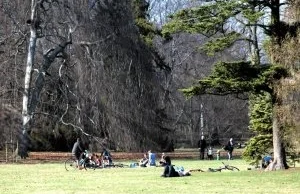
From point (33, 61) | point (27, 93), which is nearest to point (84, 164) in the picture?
point (27, 93)

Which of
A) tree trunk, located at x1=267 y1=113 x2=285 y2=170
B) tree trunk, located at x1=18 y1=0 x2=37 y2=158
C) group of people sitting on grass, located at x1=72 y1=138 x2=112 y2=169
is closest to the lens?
tree trunk, located at x1=267 y1=113 x2=285 y2=170

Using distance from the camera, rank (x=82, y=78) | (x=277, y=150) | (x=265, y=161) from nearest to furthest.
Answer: (x=277, y=150) → (x=265, y=161) → (x=82, y=78)

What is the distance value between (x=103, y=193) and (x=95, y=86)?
2107 cm

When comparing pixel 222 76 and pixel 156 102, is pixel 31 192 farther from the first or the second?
pixel 156 102

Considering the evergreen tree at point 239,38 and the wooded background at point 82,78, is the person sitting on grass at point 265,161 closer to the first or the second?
the evergreen tree at point 239,38

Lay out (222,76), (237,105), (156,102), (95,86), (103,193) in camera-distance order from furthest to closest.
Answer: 1. (237,105)
2. (156,102)
3. (95,86)
4. (222,76)
5. (103,193)

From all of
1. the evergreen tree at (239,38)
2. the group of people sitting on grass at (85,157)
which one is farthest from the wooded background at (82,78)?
the evergreen tree at (239,38)

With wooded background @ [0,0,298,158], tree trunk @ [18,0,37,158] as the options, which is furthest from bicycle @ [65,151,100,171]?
wooded background @ [0,0,298,158]

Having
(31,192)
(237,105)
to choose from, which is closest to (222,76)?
(31,192)

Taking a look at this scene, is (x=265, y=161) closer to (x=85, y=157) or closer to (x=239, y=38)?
(x=239, y=38)

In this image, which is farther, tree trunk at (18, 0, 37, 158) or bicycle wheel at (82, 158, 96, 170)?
tree trunk at (18, 0, 37, 158)

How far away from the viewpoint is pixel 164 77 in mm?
49594

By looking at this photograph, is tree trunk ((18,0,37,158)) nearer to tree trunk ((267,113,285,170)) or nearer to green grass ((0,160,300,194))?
green grass ((0,160,300,194))

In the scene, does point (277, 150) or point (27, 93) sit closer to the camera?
point (277, 150)
